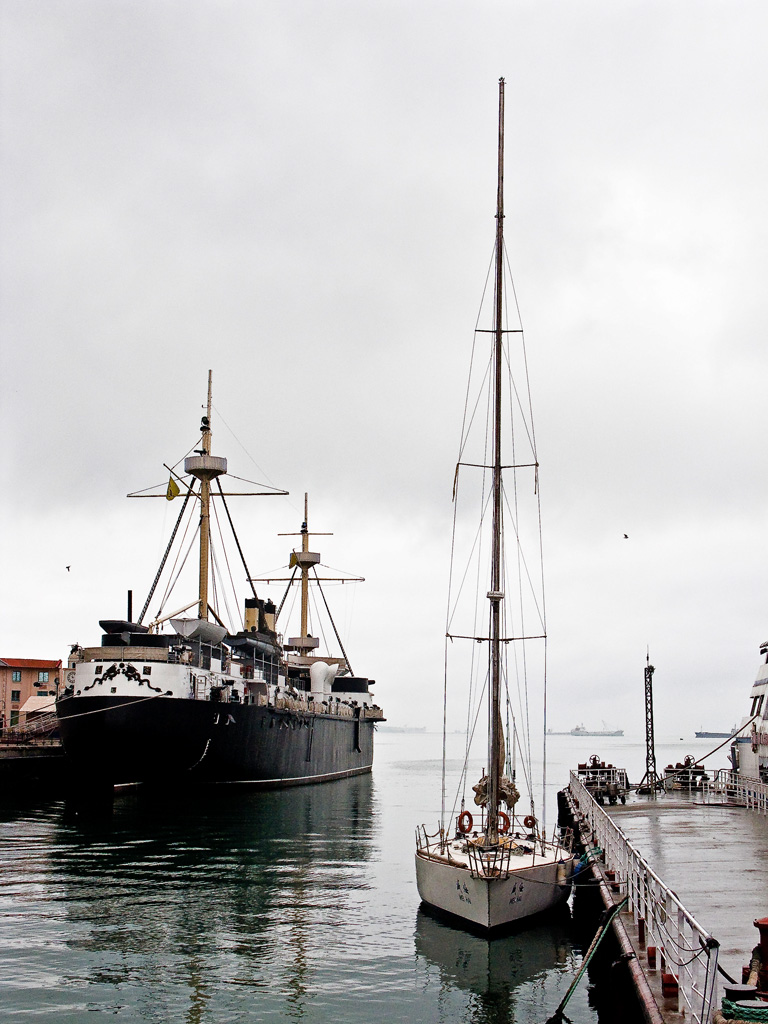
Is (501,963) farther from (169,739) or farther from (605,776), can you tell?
(169,739)

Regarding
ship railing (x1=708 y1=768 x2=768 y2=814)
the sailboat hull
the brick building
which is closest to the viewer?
the sailboat hull

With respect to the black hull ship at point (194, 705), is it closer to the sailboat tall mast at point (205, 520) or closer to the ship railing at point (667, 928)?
the sailboat tall mast at point (205, 520)

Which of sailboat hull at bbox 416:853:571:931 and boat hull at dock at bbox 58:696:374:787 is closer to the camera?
sailboat hull at bbox 416:853:571:931

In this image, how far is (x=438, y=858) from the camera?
1998 cm

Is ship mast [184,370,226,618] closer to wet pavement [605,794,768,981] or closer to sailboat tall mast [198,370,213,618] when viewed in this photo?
sailboat tall mast [198,370,213,618]

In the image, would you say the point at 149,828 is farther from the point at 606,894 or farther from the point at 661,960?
the point at 661,960

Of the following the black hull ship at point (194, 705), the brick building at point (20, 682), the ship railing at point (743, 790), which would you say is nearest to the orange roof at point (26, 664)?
the brick building at point (20, 682)

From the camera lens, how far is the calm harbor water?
15258mm

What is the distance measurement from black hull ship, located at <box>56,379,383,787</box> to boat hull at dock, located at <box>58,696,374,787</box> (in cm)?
5

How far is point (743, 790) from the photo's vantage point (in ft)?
119

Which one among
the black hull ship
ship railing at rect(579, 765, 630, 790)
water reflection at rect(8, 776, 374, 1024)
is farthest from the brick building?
ship railing at rect(579, 765, 630, 790)

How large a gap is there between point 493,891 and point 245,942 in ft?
16.4

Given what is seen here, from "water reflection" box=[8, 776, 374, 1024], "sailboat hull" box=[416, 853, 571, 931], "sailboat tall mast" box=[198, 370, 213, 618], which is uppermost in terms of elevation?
"sailboat tall mast" box=[198, 370, 213, 618]

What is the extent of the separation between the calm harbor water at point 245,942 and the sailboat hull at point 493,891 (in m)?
0.48
